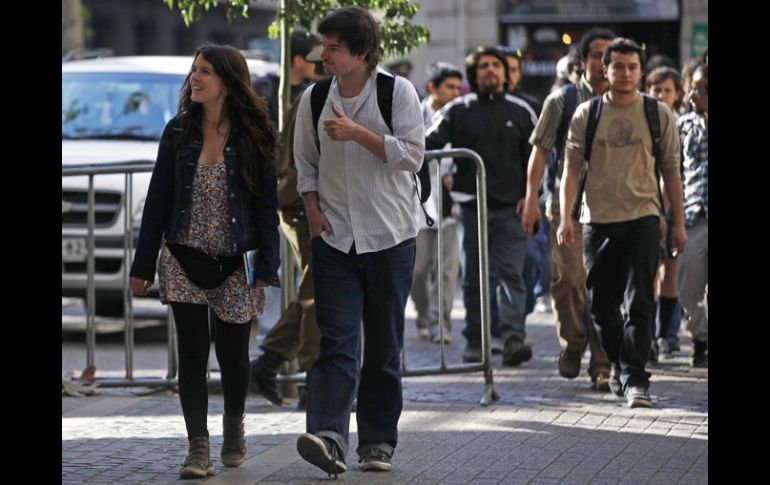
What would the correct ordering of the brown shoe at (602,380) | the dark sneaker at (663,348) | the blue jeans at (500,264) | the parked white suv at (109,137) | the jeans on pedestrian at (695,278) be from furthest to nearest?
1. the parked white suv at (109,137)
2. the dark sneaker at (663,348)
3. the blue jeans at (500,264)
4. the jeans on pedestrian at (695,278)
5. the brown shoe at (602,380)

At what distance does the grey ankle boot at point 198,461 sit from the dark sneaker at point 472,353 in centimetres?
412

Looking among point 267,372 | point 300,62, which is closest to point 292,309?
point 267,372

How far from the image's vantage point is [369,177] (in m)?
6.57

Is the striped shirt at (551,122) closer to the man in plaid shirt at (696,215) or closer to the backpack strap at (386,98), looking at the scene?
the man in plaid shirt at (696,215)

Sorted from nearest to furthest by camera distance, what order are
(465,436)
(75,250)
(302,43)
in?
(465,436) → (302,43) → (75,250)

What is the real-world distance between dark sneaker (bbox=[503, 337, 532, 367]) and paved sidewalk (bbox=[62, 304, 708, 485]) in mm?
310

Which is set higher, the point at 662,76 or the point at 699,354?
the point at 662,76

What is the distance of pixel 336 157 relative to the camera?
261 inches

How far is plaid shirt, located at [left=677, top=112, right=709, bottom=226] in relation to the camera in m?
10.4

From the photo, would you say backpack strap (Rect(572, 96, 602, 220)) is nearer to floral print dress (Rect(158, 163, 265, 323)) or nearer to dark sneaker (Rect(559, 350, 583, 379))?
dark sneaker (Rect(559, 350, 583, 379))

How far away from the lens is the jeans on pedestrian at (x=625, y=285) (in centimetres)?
850

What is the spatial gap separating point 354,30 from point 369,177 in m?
0.59

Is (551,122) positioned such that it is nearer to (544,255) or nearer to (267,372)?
(267,372)

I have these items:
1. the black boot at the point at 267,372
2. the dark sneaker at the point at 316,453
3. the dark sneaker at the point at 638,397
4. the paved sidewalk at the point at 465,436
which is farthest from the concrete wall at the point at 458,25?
the dark sneaker at the point at 316,453
